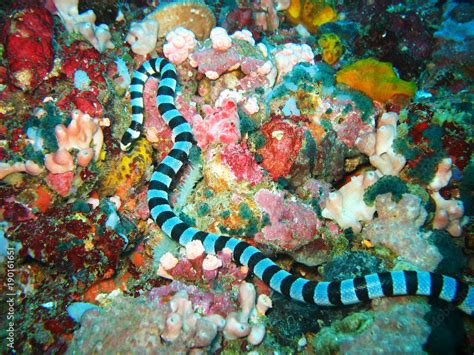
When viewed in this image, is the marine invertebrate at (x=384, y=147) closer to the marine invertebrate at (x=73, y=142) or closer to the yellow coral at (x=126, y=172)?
the yellow coral at (x=126, y=172)

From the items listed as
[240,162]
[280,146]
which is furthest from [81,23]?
[280,146]

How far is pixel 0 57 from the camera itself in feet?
12.2

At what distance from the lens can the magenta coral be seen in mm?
3682

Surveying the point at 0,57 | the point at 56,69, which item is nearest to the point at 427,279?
the point at 56,69

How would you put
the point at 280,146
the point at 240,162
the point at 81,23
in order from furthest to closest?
the point at 81,23
the point at 280,146
the point at 240,162

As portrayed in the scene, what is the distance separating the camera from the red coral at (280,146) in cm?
379

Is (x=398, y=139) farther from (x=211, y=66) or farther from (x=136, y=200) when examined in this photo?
(x=136, y=200)

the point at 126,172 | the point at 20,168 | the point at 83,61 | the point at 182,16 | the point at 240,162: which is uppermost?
the point at 182,16

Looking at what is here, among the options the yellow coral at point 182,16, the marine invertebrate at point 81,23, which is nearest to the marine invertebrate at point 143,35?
the yellow coral at point 182,16

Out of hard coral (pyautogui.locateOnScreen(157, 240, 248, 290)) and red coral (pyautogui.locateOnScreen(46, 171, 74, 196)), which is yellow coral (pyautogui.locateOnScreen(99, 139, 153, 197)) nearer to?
red coral (pyautogui.locateOnScreen(46, 171, 74, 196))

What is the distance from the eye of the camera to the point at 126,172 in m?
4.09

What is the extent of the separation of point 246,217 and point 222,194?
1.40 feet

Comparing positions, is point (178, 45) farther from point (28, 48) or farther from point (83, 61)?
point (28, 48)

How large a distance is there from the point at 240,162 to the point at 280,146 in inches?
22.2
